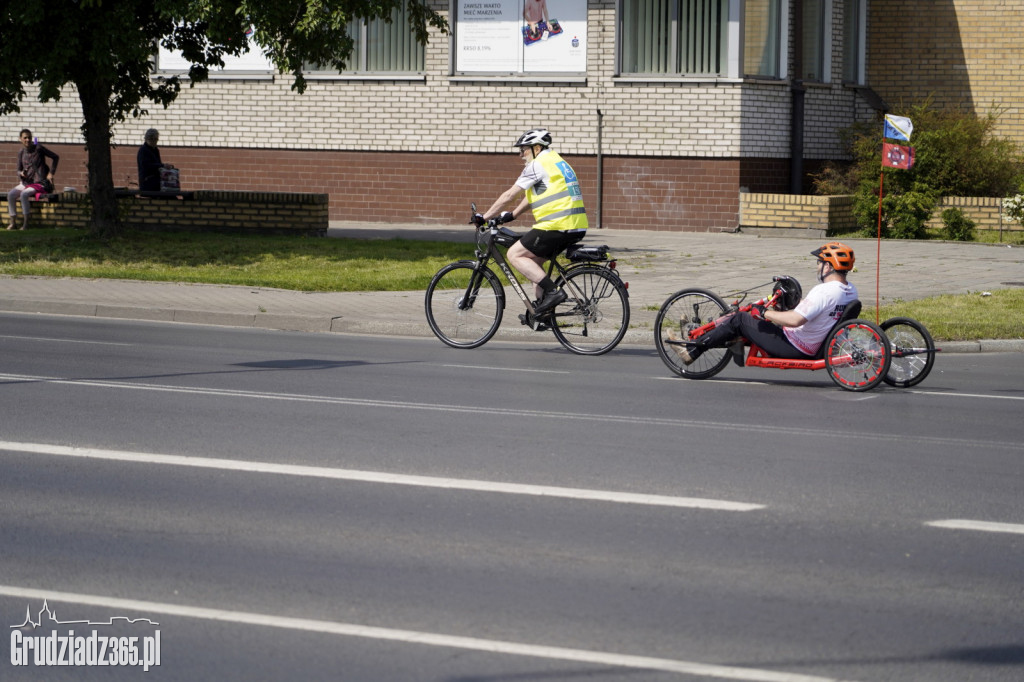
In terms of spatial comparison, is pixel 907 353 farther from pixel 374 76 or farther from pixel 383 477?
pixel 374 76

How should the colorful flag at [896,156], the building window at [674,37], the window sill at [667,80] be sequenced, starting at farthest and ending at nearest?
the building window at [674,37] < the window sill at [667,80] < the colorful flag at [896,156]

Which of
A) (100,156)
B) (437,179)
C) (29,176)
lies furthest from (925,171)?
(29,176)

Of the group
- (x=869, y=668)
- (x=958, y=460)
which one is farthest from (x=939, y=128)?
(x=869, y=668)

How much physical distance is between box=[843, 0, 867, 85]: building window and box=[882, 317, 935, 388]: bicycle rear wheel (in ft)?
58.2

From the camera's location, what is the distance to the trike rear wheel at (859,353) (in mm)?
10703

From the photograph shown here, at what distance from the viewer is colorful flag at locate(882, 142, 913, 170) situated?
1470cm

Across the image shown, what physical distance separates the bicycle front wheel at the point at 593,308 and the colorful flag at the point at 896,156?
11.9ft

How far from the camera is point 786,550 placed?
6.16 metres

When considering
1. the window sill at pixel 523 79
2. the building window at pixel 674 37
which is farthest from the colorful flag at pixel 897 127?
the window sill at pixel 523 79

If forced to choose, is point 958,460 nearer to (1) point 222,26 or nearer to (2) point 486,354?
(2) point 486,354

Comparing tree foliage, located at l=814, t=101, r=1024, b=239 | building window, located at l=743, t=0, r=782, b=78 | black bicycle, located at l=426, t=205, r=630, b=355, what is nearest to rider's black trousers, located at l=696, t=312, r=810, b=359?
black bicycle, located at l=426, t=205, r=630, b=355

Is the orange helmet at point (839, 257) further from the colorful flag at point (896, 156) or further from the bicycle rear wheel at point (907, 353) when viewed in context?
the colorful flag at point (896, 156)

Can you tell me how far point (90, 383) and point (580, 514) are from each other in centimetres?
523

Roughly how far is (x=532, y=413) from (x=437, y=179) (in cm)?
1785
